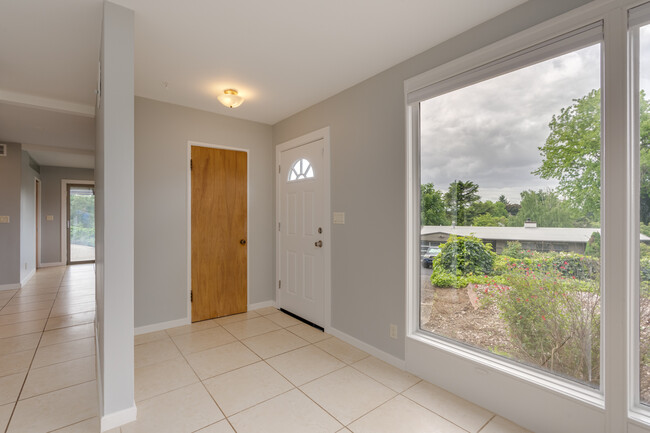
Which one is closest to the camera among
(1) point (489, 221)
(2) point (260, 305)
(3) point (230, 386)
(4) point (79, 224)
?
(1) point (489, 221)

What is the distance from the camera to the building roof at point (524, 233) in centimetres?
162

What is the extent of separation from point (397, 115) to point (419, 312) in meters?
1.60

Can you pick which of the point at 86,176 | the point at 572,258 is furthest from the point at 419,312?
the point at 86,176

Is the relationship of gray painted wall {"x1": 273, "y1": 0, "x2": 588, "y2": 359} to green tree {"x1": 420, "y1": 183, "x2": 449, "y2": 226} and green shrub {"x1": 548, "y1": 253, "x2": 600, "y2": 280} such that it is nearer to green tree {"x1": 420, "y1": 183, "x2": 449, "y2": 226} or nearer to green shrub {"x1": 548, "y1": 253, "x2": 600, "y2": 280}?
green tree {"x1": 420, "y1": 183, "x2": 449, "y2": 226}

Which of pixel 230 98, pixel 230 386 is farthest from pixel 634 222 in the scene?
pixel 230 98

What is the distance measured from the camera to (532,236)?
1.81 m

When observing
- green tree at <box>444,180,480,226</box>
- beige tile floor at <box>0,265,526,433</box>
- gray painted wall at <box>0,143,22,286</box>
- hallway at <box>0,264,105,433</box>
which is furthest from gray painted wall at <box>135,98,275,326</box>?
gray painted wall at <box>0,143,22,286</box>

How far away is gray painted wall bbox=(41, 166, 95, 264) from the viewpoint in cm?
713

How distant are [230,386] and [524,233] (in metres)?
2.23

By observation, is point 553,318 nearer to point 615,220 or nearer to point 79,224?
point 615,220

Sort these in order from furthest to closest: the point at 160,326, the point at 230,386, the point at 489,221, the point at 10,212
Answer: the point at 10,212
the point at 160,326
the point at 230,386
the point at 489,221

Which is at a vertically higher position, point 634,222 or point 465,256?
point 634,222

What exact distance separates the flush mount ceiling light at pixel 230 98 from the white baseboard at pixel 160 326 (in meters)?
2.37

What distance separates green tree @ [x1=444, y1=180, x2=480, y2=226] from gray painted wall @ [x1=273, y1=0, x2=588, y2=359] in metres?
0.35
